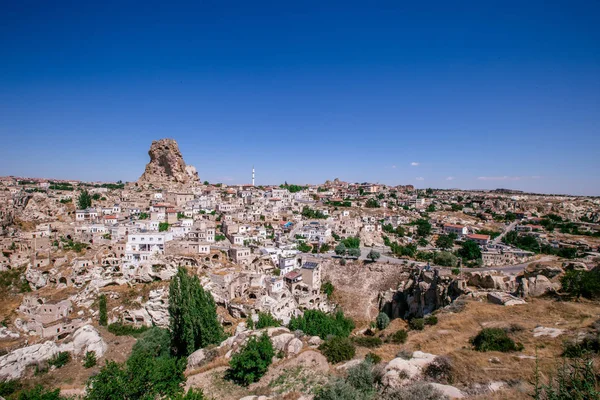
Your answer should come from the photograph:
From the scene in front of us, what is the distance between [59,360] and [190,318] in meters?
9.68

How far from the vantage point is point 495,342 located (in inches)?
483

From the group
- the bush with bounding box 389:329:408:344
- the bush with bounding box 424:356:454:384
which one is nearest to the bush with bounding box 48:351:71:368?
the bush with bounding box 389:329:408:344

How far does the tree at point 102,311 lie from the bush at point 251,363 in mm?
19078

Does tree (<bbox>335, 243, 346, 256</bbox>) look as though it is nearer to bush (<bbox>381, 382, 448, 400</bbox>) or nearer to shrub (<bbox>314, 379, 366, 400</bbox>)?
shrub (<bbox>314, 379, 366, 400</bbox>)

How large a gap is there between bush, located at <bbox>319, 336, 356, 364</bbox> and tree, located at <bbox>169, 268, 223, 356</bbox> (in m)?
8.66

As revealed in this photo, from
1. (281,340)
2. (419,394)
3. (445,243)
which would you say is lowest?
(445,243)

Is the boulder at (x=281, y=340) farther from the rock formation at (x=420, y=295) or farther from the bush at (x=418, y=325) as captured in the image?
the rock formation at (x=420, y=295)

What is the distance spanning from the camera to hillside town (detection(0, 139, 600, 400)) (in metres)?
13.0

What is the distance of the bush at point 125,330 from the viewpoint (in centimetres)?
2539

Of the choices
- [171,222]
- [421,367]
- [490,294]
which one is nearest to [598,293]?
[490,294]

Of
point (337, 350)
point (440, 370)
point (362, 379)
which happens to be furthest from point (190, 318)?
point (440, 370)

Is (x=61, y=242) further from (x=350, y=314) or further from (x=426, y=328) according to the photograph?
(x=426, y=328)

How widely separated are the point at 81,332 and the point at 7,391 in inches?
221

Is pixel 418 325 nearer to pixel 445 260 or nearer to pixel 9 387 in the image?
pixel 9 387
